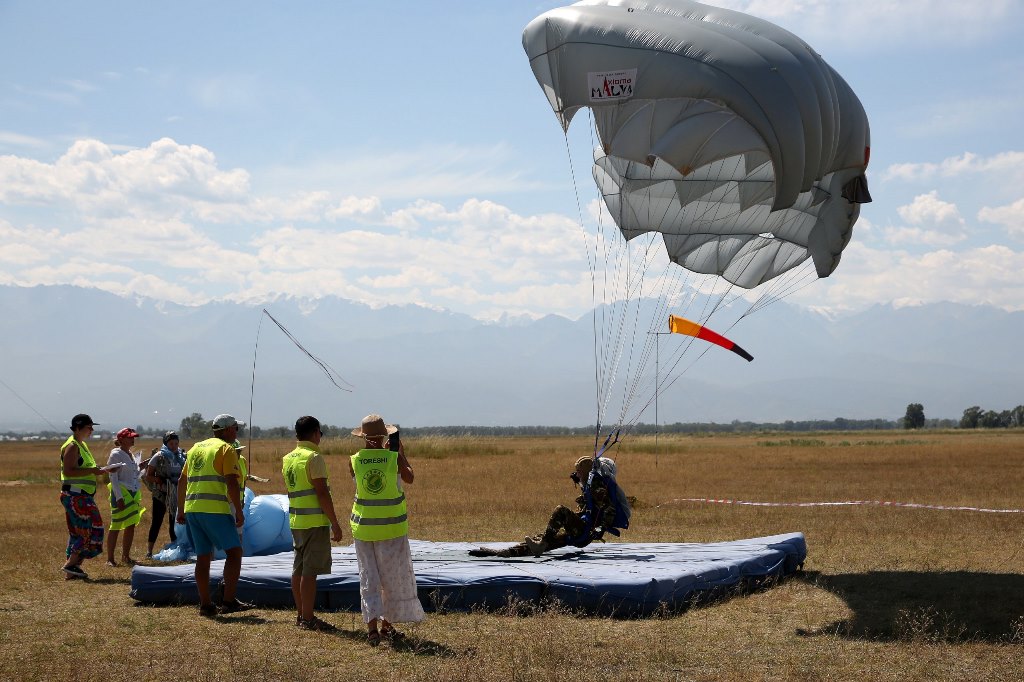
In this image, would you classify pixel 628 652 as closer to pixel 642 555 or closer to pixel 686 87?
pixel 642 555

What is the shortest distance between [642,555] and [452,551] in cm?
189

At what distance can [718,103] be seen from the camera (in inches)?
364

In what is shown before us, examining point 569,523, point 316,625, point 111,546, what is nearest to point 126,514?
point 111,546

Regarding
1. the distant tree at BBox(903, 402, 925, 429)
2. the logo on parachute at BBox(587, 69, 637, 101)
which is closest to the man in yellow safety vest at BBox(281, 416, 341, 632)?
the logo on parachute at BBox(587, 69, 637, 101)

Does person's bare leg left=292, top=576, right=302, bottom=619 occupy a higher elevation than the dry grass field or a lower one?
higher

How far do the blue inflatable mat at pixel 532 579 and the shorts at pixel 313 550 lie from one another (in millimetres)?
760

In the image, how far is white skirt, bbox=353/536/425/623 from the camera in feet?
24.3

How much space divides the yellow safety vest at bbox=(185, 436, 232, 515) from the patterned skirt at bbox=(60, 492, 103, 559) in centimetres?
242

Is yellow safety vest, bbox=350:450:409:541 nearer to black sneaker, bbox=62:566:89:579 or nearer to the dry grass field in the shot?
the dry grass field

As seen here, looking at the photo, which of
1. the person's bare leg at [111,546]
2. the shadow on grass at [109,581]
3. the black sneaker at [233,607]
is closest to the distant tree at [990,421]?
the person's bare leg at [111,546]

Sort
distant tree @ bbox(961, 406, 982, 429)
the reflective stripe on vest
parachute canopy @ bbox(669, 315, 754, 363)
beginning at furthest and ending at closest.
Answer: distant tree @ bbox(961, 406, 982, 429)
parachute canopy @ bbox(669, 315, 754, 363)
the reflective stripe on vest

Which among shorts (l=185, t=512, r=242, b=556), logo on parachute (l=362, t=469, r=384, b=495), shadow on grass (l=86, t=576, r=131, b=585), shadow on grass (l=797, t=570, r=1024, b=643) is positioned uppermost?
logo on parachute (l=362, t=469, r=384, b=495)

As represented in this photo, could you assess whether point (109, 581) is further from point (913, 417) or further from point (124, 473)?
point (913, 417)

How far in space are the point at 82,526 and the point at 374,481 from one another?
458cm
